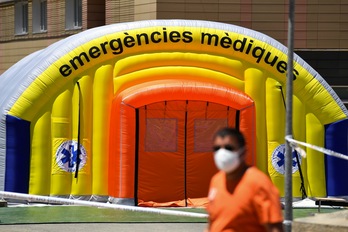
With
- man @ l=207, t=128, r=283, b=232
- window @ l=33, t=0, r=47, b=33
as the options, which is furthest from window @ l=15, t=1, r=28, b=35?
man @ l=207, t=128, r=283, b=232

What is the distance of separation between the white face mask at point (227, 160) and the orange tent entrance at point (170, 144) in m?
13.7

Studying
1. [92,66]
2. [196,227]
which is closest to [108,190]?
[92,66]

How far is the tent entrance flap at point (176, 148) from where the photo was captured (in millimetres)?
21203

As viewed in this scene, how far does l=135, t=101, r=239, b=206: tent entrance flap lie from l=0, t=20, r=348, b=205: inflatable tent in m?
0.02

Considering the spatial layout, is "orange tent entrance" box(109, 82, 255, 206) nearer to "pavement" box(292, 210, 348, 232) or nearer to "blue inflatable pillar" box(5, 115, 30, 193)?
"blue inflatable pillar" box(5, 115, 30, 193)

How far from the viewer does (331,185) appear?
71.9ft

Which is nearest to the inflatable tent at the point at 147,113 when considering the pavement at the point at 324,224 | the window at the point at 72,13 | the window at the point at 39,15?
the pavement at the point at 324,224

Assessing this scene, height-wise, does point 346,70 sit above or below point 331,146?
above

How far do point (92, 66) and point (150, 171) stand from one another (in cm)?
243

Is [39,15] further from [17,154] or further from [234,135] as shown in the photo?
[234,135]

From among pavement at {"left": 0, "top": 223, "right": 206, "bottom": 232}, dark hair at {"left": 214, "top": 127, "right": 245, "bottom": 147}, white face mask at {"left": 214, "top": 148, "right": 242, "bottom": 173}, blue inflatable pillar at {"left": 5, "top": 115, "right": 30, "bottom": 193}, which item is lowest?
pavement at {"left": 0, "top": 223, "right": 206, "bottom": 232}

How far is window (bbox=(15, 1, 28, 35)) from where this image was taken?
42.3m

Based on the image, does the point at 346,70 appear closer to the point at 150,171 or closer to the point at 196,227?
the point at 150,171

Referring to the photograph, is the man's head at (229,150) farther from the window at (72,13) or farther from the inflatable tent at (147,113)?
the window at (72,13)
